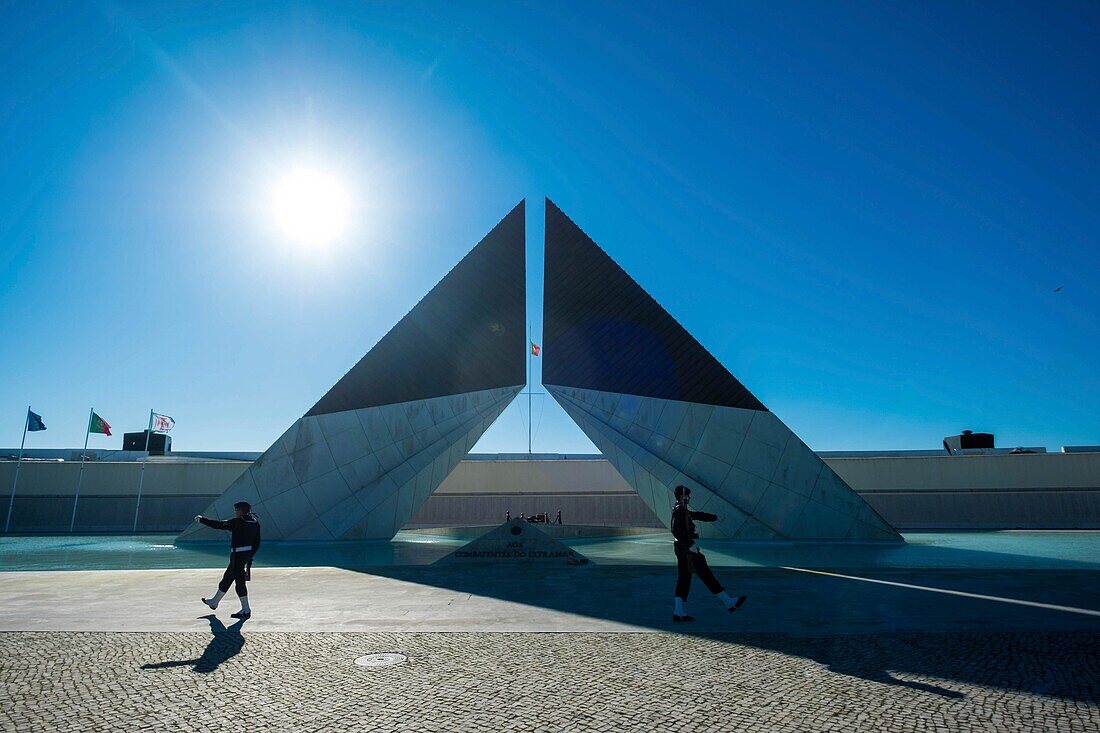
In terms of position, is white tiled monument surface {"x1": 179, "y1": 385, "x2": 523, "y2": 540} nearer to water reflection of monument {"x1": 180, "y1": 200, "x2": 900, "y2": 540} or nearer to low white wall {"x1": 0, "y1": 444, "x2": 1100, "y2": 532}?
water reflection of monument {"x1": 180, "y1": 200, "x2": 900, "y2": 540}

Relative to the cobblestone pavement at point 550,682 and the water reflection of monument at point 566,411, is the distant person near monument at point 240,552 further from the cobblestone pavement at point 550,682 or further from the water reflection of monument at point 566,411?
the water reflection of monument at point 566,411

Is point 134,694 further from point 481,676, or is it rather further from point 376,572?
point 376,572

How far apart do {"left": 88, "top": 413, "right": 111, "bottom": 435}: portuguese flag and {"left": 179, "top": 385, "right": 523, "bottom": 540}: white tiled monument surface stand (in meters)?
13.6

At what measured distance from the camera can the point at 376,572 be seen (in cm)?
907

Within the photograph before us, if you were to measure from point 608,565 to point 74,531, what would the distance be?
1142 inches

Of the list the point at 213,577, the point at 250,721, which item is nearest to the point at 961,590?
the point at 250,721

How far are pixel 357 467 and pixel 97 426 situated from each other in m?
17.8

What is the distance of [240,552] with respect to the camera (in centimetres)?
614

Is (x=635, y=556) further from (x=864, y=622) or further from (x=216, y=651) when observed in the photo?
(x=216, y=651)

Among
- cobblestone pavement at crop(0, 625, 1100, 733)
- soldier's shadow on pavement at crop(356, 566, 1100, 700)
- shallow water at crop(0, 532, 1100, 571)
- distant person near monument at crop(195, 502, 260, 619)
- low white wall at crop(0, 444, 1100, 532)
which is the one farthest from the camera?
low white wall at crop(0, 444, 1100, 532)

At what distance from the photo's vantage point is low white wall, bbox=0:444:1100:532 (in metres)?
27.4

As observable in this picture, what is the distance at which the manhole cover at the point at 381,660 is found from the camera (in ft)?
13.4

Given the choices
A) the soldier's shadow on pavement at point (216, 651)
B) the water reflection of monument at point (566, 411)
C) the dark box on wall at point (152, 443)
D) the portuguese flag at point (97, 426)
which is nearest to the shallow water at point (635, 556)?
the water reflection of monument at point (566, 411)

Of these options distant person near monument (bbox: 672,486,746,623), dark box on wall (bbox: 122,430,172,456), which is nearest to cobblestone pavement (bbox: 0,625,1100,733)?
distant person near monument (bbox: 672,486,746,623)
